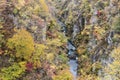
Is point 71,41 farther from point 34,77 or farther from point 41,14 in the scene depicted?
point 34,77

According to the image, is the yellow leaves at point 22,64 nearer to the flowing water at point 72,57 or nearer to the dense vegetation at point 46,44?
the dense vegetation at point 46,44

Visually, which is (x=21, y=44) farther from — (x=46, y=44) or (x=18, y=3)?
(x=46, y=44)

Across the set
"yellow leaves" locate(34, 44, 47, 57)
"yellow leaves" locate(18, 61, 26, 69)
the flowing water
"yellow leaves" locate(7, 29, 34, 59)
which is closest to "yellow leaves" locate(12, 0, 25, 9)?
"yellow leaves" locate(7, 29, 34, 59)

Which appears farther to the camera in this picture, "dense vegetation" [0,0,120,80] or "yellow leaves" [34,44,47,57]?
"yellow leaves" [34,44,47,57]

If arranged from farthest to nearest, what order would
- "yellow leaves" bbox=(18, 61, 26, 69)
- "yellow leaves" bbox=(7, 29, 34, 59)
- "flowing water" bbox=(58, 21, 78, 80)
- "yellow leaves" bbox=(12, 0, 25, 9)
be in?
1. "flowing water" bbox=(58, 21, 78, 80)
2. "yellow leaves" bbox=(12, 0, 25, 9)
3. "yellow leaves" bbox=(7, 29, 34, 59)
4. "yellow leaves" bbox=(18, 61, 26, 69)

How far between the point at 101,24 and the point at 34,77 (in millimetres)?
11720

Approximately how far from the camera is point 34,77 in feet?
58.6

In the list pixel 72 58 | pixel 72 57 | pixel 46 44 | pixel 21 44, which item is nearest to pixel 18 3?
pixel 21 44

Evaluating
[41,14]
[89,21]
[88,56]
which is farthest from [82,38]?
[41,14]

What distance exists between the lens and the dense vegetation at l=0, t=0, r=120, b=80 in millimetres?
17297

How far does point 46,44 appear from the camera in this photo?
2184cm

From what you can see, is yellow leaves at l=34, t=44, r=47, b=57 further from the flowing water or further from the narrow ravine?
the narrow ravine

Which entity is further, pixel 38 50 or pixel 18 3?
pixel 38 50

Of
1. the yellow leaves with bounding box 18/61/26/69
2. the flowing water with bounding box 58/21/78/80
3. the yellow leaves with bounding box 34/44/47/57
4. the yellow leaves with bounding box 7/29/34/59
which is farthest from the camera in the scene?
the flowing water with bounding box 58/21/78/80
